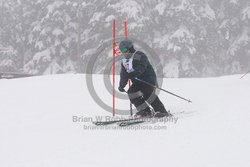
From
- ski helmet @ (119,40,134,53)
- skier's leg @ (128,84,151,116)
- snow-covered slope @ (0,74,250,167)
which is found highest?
ski helmet @ (119,40,134,53)

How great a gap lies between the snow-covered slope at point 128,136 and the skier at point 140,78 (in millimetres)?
822

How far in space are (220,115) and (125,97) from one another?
15.6 ft

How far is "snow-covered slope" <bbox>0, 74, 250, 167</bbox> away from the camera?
5453 millimetres

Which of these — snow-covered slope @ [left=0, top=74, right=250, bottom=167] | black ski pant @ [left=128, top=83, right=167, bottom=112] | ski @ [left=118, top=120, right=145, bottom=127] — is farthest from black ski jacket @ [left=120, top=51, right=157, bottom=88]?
snow-covered slope @ [left=0, top=74, right=250, bottom=167]

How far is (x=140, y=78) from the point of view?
8773 millimetres

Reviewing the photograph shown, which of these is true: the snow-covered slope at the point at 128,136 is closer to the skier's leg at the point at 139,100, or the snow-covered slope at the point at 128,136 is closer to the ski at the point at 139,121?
the ski at the point at 139,121

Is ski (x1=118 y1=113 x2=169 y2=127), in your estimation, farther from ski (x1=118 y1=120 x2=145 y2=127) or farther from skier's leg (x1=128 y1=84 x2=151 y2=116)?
skier's leg (x1=128 y1=84 x2=151 y2=116)

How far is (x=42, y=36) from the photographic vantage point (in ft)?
109

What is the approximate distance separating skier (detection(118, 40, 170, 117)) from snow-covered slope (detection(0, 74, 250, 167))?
2.70 ft

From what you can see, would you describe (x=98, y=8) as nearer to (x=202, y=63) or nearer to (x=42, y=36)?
(x=42, y=36)

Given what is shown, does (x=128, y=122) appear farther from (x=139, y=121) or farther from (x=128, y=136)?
(x=128, y=136)

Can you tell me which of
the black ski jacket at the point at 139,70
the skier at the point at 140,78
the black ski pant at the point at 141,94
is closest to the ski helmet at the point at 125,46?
the skier at the point at 140,78

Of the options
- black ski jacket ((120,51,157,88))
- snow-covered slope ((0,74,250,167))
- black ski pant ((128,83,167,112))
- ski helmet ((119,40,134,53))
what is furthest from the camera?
black ski pant ((128,83,167,112))

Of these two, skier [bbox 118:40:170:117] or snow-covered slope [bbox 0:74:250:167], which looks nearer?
snow-covered slope [bbox 0:74:250:167]
